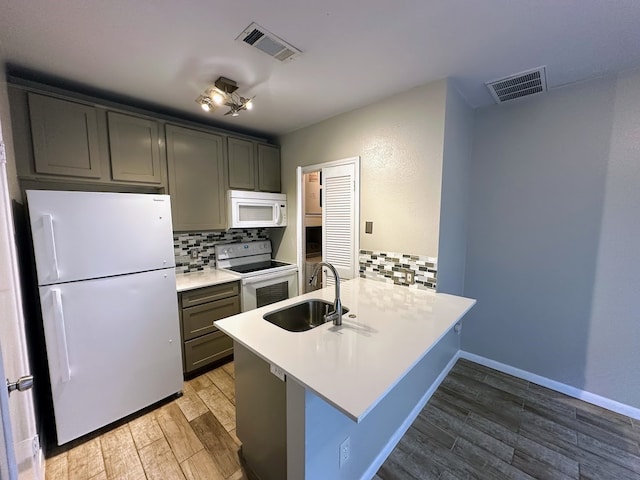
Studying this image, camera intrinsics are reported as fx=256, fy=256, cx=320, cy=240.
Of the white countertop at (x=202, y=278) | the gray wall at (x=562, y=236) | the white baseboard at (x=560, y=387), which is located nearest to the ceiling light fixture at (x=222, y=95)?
the white countertop at (x=202, y=278)

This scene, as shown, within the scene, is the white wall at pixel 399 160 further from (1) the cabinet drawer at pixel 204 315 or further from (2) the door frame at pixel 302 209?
(1) the cabinet drawer at pixel 204 315

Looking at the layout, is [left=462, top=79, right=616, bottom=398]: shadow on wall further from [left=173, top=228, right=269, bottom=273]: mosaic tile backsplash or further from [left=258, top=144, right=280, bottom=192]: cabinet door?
[left=173, top=228, right=269, bottom=273]: mosaic tile backsplash

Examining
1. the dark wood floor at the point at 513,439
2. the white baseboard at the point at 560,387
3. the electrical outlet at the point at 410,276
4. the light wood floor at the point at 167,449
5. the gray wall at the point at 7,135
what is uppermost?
the gray wall at the point at 7,135

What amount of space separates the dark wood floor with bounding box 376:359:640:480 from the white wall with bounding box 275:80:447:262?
1218mm

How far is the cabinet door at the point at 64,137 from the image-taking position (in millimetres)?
1688

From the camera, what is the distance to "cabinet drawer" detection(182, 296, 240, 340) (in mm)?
2234

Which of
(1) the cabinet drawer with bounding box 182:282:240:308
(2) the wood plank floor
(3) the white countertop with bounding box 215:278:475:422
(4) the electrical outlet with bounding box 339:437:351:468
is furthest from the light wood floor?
(3) the white countertop with bounding box 215:278:475:422

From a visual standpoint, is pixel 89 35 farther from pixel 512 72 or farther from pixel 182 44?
pixel 512 72

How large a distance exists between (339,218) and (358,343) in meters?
1.48

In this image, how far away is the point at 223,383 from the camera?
7.39ft

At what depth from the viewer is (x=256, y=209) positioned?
2947 mm

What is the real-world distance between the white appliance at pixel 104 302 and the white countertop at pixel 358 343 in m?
0.89

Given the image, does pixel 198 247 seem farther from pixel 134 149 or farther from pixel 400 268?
pixel 400 268

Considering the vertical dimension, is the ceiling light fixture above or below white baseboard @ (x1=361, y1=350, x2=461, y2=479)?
above
